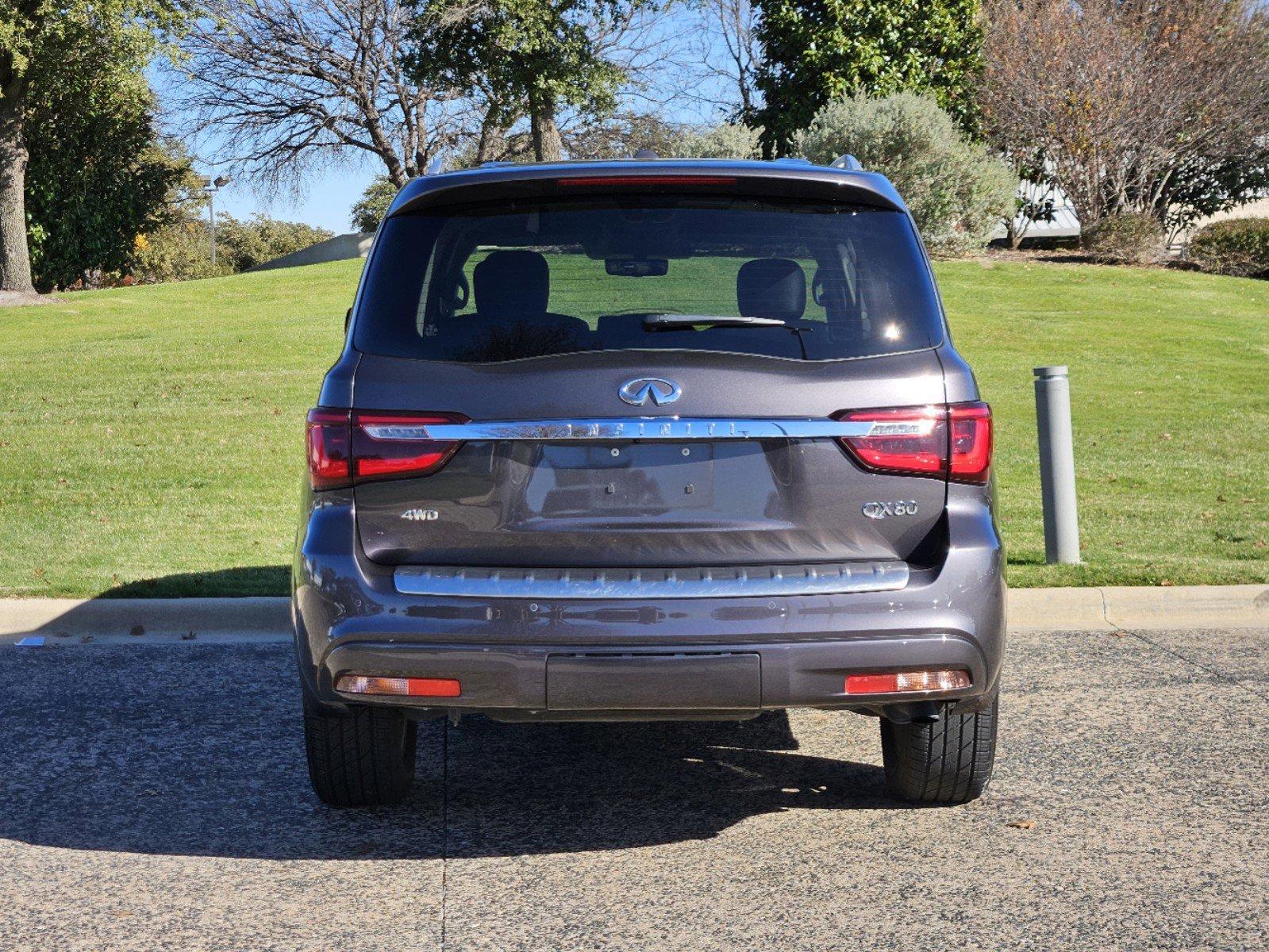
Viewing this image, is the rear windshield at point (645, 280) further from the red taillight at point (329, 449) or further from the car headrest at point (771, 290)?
the red taillight at point (329, 449)

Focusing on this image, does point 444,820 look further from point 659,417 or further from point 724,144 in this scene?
point 724,144

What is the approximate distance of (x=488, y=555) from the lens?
3627 mm

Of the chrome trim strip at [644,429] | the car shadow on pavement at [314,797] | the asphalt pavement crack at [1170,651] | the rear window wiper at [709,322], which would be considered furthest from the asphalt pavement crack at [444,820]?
the asphalt pavement crack at [1170,651]

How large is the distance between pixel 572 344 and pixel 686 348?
30 cm

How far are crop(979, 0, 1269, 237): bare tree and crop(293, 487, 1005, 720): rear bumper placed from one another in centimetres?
2591

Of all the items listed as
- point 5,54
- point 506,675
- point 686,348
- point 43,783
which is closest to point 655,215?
point 686,348

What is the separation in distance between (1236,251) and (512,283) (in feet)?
91.5

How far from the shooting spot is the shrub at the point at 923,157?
2491 cm

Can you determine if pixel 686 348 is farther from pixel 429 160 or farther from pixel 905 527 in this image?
pixel 429 160

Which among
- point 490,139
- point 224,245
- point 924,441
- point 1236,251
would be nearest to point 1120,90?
point 1236,251

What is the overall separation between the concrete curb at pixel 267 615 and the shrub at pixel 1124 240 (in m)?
21.3

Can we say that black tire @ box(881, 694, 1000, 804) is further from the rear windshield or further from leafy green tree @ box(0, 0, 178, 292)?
leafy green tree @ box(0, 0, 178, 292)

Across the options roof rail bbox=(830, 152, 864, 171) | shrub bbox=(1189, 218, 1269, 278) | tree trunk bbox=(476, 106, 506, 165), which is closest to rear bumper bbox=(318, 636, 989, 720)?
roof rail bbox=(830, 152, 864, 171)

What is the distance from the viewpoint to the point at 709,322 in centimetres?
377
